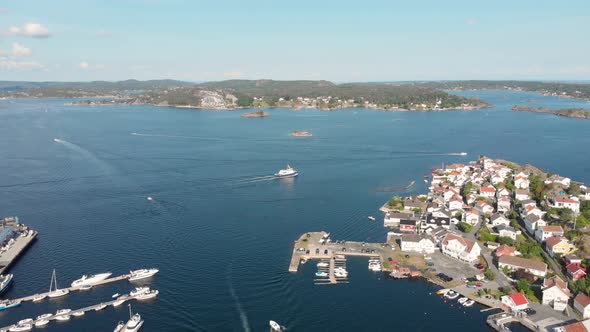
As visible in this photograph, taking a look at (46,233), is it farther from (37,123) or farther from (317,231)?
(37,123)

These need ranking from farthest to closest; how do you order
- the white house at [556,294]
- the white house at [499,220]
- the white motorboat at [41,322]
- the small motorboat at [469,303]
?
the white house at [499,220]
the small motorboat at [469,303]
the white house at [556,294]
the white motorboat at [41,322]

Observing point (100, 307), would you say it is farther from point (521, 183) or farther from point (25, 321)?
point (521, 183)

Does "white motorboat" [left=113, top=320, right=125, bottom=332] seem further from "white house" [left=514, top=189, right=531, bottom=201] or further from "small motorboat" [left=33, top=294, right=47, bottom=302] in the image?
"white house" [left=514, top=189, right=531, bottom=201]

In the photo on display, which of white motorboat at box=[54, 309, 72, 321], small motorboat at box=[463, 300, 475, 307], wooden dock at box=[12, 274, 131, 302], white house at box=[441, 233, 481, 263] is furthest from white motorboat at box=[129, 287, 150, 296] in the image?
white house at box=[441, 233, 481, 263]

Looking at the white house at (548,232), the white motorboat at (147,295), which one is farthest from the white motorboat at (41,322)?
the white house at (548,232)

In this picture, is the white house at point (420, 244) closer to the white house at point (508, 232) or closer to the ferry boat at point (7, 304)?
the white house at point (508, 232)

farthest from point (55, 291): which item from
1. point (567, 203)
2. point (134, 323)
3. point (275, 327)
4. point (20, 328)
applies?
point (567, 203)
